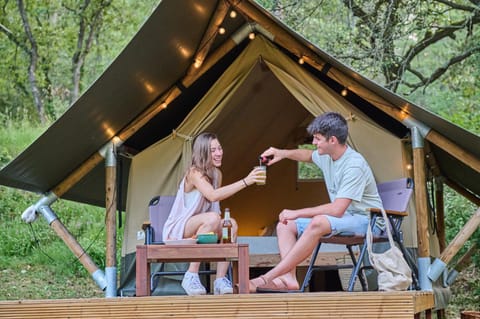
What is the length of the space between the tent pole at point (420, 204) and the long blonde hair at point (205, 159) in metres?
1.30

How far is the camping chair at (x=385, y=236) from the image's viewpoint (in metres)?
4.36

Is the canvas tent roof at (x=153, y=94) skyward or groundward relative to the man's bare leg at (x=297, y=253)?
skyward

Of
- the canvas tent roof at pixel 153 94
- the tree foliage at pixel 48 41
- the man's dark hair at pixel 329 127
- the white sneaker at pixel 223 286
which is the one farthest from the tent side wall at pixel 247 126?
the tree foliage at pixel 48 41

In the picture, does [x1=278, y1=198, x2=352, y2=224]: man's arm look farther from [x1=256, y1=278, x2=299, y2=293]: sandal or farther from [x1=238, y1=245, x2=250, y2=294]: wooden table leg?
[x1=238, y1=245, x2=250, y2=294]: wooden table leg

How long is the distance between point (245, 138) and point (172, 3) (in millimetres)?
2352

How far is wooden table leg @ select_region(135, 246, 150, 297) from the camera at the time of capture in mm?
4043

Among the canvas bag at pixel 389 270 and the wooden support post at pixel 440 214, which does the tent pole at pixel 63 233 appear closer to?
the canvas bag at pixel 389 270

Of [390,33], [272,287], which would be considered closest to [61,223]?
[272,287]

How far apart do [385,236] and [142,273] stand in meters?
1.47

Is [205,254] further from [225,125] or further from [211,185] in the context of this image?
[225,125]

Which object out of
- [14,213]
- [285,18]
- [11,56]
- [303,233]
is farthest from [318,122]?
[11,56]

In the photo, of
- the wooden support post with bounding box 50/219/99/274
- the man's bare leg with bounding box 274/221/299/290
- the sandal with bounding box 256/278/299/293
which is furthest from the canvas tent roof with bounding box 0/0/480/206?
the sandal with bounding box 256/278/299/293

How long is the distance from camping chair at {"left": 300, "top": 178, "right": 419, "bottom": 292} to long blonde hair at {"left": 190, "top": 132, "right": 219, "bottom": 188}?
2.49 ft

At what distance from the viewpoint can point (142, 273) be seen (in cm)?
409
